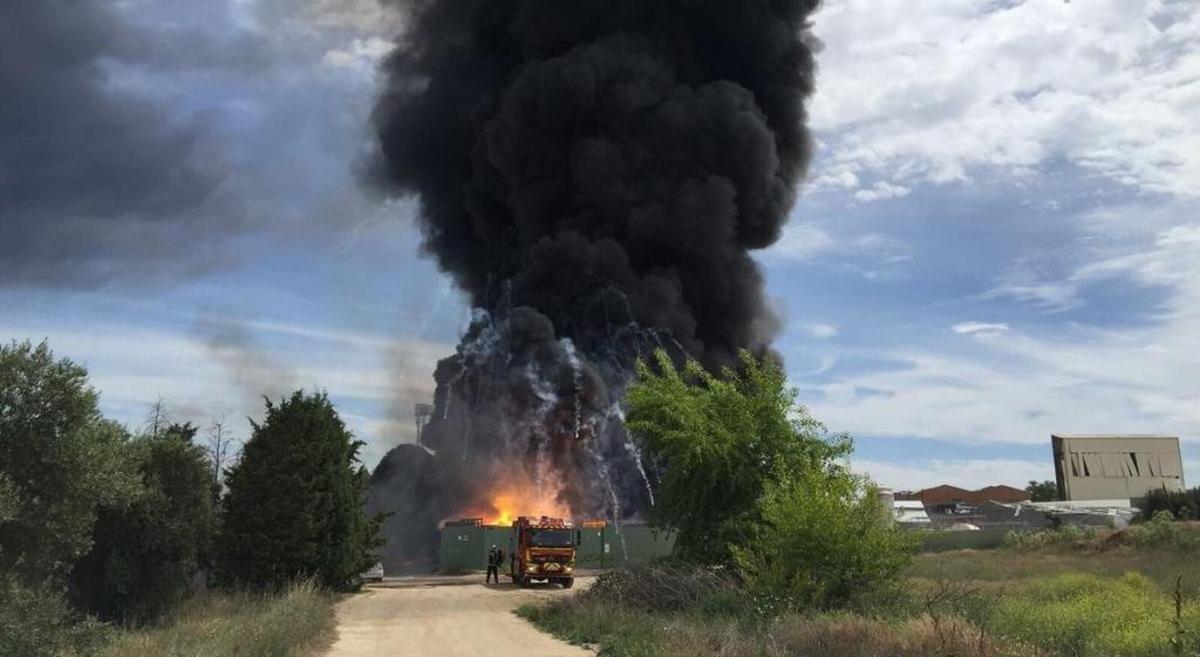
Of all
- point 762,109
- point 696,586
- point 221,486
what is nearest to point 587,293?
point 762,109

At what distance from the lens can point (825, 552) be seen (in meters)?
17.8

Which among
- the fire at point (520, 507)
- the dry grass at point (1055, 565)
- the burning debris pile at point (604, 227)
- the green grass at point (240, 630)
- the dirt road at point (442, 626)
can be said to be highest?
the burning debris pile at point (604, 227)

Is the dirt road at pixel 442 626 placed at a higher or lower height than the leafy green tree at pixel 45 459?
lower

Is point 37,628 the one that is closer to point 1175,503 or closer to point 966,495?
point 1175,503

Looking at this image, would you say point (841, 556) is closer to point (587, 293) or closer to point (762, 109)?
point (587, 293)

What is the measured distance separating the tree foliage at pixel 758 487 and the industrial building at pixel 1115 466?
63455 mm

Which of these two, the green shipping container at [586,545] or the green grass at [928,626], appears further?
the green shipping container at [586,545]

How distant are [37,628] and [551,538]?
84.3 ft

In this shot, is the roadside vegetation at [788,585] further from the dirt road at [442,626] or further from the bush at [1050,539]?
the bush at [1050,539]

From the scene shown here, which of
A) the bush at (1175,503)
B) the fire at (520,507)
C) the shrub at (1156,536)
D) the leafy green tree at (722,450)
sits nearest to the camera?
the leafy green tree at (722,450)

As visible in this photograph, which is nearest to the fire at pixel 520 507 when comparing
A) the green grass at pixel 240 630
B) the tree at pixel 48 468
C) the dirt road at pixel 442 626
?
the dirt road at pixel 442 626

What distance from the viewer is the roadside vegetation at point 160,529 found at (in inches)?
546

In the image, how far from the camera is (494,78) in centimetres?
7069

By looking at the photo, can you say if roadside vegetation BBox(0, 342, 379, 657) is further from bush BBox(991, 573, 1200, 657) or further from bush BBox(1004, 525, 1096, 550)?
bush BBox(1004, 525, 1096, 550)
